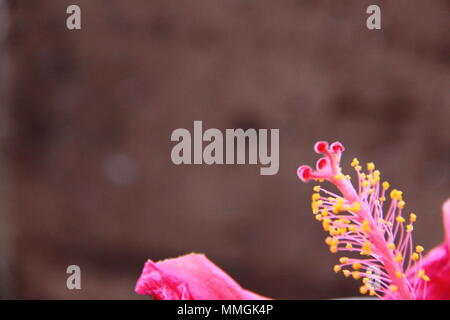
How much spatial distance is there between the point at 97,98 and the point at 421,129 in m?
0.67

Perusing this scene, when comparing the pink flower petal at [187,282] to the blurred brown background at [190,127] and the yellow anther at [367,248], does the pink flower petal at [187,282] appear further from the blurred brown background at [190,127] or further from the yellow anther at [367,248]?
the blurred brown background at [190,127]

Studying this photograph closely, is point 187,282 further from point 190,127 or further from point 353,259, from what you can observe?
point 190,127

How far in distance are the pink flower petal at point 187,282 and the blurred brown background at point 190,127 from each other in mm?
526

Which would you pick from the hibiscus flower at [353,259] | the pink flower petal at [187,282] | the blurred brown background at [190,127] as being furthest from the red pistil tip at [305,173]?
the blurred brown background at [190,127]

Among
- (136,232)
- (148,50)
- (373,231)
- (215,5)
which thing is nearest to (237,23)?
(215,5)

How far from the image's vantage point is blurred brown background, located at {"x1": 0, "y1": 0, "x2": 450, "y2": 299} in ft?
3.36

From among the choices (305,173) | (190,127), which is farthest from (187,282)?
(190,127)

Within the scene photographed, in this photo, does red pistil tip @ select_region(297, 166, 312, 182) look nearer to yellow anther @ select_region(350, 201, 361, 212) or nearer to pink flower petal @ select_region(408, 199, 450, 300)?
yellow anther @ select_region(350, 201, 361, 212)

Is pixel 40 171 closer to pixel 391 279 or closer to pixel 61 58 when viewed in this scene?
pixel 61 58

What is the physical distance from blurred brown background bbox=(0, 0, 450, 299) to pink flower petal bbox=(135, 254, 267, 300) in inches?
20.7

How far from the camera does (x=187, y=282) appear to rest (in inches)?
21.1

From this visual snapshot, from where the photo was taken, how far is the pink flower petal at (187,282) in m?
0.52

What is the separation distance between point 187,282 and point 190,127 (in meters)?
0.55

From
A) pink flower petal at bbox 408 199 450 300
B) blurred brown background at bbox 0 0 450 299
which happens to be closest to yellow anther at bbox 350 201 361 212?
pink flower petal at bbox 408 199 450 300
